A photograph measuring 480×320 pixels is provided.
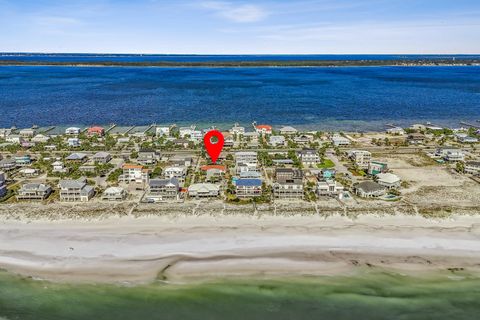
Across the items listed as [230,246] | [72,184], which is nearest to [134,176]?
[72,184]

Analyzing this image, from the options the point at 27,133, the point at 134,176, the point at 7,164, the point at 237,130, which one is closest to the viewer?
the point at 134,176

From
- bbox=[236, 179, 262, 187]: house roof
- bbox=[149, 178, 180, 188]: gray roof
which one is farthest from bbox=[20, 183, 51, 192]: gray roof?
bbox=[236, 179, 262, 187]: house roof

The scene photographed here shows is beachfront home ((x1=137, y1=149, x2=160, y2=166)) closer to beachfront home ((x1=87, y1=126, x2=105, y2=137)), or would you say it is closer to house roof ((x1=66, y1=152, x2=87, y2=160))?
house roof ((x1=66, y1=152, x2=87, y2=160))

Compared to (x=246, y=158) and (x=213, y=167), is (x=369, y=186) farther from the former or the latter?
(x=213, y=167)

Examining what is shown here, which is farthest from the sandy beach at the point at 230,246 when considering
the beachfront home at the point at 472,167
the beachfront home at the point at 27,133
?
the beachfront home at the point at 27,133

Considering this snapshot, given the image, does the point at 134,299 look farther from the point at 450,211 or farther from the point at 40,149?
the point at 40,149

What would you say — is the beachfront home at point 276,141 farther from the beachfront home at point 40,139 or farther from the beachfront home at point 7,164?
the beachfront home at point 40,139
